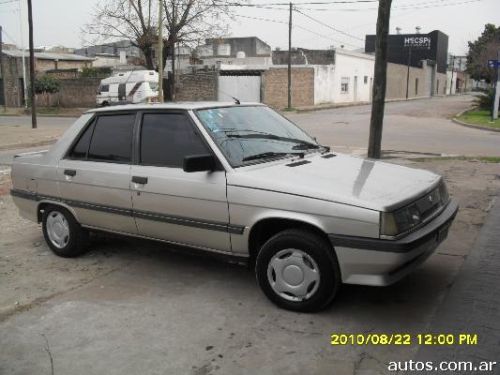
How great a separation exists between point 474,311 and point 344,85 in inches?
1844

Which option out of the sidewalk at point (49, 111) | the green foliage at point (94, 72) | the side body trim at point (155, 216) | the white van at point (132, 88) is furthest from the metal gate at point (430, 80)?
the side body trim at point (155, 216)

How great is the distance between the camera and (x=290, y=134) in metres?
5.05

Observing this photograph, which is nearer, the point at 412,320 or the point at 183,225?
the point at 412,320

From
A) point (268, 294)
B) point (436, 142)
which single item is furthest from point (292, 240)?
point (436, 142)

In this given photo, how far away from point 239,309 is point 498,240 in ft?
10.2

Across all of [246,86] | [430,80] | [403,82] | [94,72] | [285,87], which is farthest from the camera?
[430,80]

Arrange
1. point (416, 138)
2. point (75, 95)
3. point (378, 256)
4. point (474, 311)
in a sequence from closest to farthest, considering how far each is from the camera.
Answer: point (378, 256)
point (474, 311)
point (416, 138)
point (75, 95)

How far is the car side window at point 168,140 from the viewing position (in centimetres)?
450

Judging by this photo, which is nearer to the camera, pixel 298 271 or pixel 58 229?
pixel 298 271

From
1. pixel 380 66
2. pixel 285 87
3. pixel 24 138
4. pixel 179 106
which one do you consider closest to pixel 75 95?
pixel 285 87

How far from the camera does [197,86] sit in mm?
37062

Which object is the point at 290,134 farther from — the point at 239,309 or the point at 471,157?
the point at 471,157

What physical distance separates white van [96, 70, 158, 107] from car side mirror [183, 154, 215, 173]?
29.0 meters

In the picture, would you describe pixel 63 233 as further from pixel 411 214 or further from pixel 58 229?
pixel 411 214
